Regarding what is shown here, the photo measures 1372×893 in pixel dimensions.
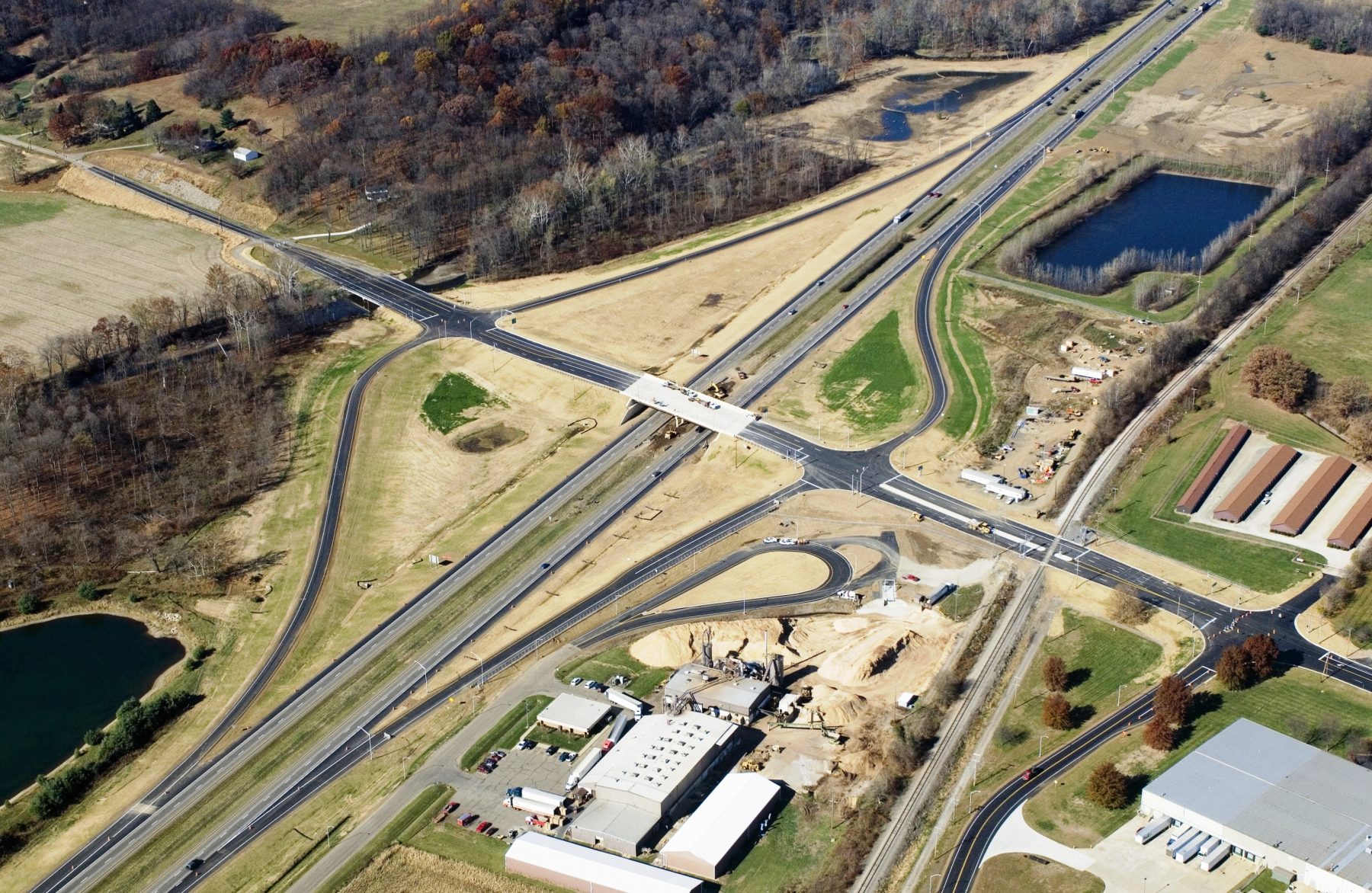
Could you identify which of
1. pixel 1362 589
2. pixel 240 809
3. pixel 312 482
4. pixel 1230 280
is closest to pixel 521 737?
pixel 240 809

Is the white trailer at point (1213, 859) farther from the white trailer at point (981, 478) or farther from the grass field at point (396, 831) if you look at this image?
the grass field at point (396, 831)

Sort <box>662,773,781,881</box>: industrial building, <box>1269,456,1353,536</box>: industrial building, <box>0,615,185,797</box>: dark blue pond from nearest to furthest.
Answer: <box>662,773,781,881</box>: industrial building
<box>0,615,185,797</box>: dark blue pond
<box>1269,456,1353,536</box>: industrial building

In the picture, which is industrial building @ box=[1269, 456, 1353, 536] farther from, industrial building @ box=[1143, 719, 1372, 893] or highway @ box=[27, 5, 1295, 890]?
industrial building @ box=[1143, 719, 1372, 893]

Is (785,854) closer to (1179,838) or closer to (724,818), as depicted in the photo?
(724,818)

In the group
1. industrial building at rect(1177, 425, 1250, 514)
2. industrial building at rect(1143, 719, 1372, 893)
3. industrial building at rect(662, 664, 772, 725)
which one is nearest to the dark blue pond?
industrial building at rect(662, 664, 772, 725)

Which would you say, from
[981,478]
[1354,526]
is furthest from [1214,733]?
[981,478]

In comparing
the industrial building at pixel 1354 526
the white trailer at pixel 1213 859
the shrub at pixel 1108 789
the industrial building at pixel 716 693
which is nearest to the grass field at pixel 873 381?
the industrial building at pixel 716 693

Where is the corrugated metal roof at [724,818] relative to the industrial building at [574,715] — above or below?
above
